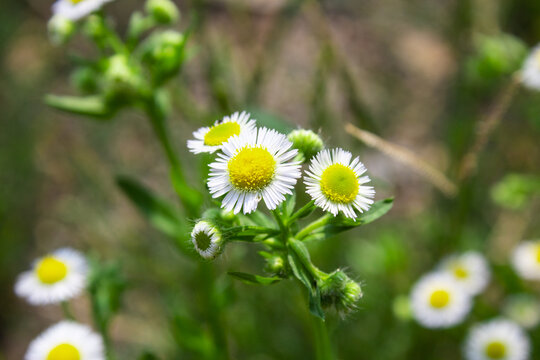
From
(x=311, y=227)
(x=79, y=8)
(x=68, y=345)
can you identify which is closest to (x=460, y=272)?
(x=311, y=227)

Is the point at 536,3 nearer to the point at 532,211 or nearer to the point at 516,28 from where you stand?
the point at 516,28

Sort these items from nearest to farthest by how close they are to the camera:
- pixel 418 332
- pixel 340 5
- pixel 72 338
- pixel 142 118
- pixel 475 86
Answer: pixel 72 338 < pixel 418 332 < pixel 475 86 < pixel 142 118 < pixel 340 5

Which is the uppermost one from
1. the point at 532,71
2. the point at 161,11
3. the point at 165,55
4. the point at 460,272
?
the point at 532,71

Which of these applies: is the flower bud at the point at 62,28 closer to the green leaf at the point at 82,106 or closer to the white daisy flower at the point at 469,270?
the green leaf at the point at 82,106

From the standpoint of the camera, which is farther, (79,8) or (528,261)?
(528,261)

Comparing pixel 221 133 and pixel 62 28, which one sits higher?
pixel 62 28

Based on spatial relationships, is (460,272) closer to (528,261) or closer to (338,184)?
(528,261)

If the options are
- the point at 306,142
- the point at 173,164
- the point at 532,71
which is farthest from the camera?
the point at 532,71

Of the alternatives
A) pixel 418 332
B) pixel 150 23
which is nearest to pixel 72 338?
pixel 150 23
